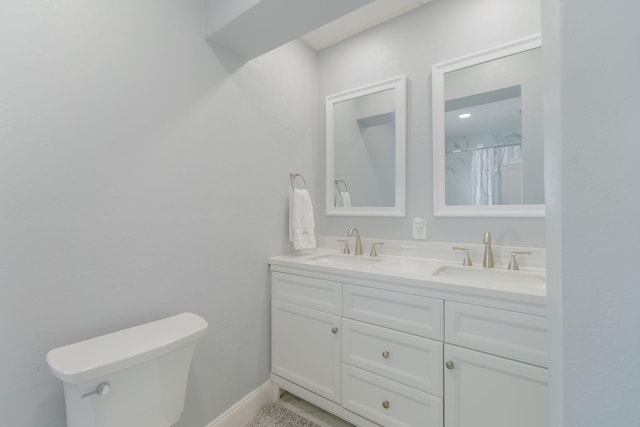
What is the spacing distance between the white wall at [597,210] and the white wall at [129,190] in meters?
1.34

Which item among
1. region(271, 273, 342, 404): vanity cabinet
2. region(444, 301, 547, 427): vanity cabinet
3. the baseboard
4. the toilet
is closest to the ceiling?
region(271, 273, 342, 404): vanity cabinet

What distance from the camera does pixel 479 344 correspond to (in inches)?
39.8

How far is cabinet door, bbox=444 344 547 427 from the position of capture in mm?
917

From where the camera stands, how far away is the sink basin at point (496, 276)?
120 centimetres

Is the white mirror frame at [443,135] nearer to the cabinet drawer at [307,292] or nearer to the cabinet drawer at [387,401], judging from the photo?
the cabinet drawer at [307,292]

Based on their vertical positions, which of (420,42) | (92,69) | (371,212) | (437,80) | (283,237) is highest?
(420,42)

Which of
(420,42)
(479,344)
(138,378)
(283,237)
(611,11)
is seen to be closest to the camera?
(611,11)

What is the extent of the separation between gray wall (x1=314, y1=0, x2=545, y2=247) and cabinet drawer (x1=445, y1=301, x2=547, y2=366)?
59cm

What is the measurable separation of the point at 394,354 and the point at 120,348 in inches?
42.4

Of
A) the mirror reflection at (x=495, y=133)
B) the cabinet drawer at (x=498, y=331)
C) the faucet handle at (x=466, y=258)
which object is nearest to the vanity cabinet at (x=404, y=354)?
the cabinet drawer at (x=498, y=331)

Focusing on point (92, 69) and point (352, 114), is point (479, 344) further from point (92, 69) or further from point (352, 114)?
point (92, 69)

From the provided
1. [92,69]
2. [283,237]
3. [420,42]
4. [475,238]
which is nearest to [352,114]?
[420,42]

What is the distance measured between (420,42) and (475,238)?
4.17ft

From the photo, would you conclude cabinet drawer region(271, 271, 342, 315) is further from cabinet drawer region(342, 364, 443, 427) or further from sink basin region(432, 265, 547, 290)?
sink basin region(432, 265, 547, 290)
